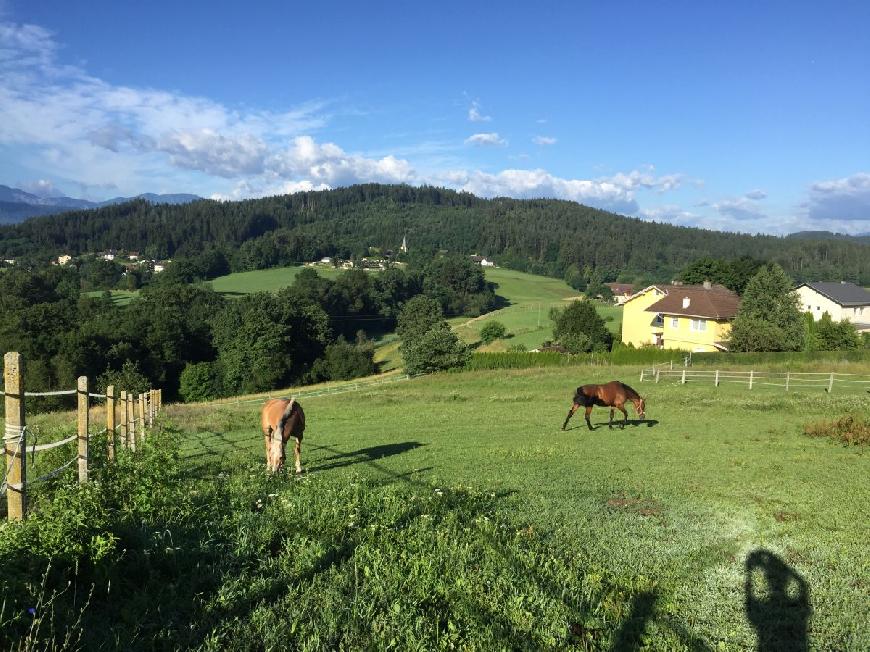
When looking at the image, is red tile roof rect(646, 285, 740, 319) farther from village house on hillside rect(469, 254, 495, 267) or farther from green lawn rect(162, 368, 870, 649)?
village house on hillside rect(469, 254, 495, 267)

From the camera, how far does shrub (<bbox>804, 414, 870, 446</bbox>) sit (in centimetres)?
1366

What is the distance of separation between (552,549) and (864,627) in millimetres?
2954

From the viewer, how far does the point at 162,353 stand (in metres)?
65.6

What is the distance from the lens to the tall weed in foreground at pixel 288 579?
4824 millimetres

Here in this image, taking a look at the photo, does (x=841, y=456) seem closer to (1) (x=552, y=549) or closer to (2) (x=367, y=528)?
(1) (x=552, y=549)

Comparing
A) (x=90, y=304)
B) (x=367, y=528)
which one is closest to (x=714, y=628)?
(x=367, y=528)

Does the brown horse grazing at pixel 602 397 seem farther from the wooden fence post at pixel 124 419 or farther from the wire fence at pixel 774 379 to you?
the wire fence at pixel 774 379

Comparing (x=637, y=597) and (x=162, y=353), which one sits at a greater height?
(x=637, y=597)

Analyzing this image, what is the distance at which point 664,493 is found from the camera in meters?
9.51

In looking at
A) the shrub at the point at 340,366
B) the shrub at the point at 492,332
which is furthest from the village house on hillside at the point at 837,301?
the shrub at the point at 340,366

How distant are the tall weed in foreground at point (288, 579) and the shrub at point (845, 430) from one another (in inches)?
421

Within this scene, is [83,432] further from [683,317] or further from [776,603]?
[683,317]

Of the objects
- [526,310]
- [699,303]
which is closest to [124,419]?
[699,303]

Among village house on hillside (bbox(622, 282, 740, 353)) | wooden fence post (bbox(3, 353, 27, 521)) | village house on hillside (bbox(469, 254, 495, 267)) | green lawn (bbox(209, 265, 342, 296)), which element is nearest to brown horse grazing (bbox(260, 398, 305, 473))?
wooden fence post (bbox(3, 353, 27, 521))
